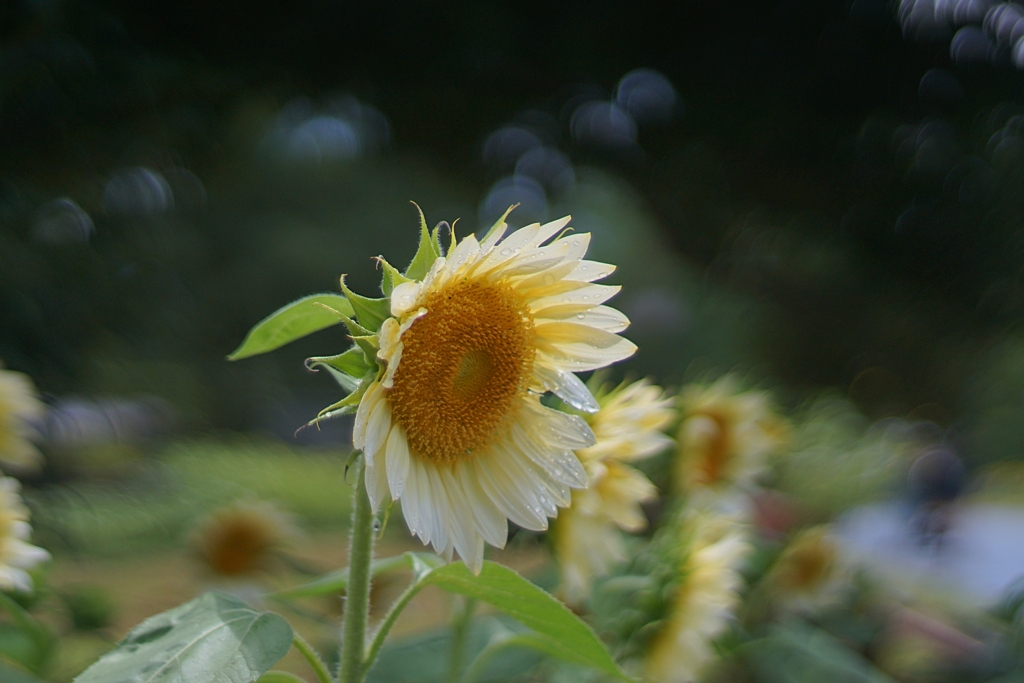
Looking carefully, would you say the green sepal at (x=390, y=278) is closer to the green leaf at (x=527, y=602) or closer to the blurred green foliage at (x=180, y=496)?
the green leaf at (x=527, y=602)

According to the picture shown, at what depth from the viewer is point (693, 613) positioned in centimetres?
57

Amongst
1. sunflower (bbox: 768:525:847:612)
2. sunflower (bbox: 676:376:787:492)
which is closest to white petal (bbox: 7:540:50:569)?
sunflower (bbox: 676:376:787:492)

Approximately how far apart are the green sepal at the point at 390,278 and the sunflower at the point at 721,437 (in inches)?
19.5

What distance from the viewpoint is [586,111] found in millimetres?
2658

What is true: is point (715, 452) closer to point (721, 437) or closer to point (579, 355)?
point (721, 437)

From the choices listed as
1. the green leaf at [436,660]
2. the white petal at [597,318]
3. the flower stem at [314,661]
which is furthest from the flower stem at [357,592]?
the green leaf at [436,660]

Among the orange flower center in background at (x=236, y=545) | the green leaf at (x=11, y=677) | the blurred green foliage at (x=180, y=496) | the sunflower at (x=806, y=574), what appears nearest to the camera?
the green leaf at (x=11, y=677)

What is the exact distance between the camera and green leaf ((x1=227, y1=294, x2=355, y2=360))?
12.6 inches

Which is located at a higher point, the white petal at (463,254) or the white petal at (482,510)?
the white petal at (463,254)

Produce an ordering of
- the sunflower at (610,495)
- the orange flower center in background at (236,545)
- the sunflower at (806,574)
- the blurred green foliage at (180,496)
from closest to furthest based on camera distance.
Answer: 1. the sunflower at (610,495)
2. the sunflower at (806,574)
3. the orange flower center in background at (236,545)
4. the blurred green foliage at (180,496)

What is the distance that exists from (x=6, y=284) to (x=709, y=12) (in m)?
1.84

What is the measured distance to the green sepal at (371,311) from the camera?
0.30m

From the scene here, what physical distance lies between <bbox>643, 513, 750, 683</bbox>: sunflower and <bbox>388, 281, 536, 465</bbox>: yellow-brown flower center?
31 cm

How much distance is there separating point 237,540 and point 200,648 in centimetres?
80
